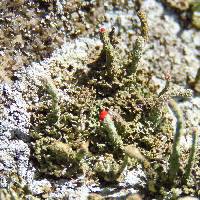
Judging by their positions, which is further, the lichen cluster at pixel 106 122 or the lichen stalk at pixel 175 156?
the lichen cluster at pixel 106 122

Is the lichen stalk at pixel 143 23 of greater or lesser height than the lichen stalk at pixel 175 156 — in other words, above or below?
above

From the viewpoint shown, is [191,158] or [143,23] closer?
[191,158]

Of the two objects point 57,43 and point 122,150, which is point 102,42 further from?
point 122,150

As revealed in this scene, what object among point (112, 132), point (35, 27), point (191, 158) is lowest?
point (191, 158)

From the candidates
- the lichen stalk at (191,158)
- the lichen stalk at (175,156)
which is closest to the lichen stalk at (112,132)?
the lichen stalk at (175,156)

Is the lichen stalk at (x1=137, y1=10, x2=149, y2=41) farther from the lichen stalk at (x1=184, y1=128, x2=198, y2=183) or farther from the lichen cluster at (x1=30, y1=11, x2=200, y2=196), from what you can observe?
the lichen stalk at (x1=184, y1=128, x2=198, y2=183)

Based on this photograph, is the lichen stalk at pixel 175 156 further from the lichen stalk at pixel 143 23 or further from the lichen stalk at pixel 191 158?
the lichen stalk at pixel 143 23

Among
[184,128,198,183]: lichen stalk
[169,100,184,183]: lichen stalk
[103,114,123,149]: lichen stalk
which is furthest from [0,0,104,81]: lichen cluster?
[184,128,198,183]: lichen stalk

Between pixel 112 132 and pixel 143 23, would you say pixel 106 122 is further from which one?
pixel 143 23

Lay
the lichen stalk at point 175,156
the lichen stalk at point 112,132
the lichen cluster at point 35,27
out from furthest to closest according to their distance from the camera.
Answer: the lichen cluster at point 35,27 → the lichen stalk at point 112,132 → the lichen stalk at point 175,156

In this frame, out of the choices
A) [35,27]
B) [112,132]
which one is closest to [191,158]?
[112,132]
